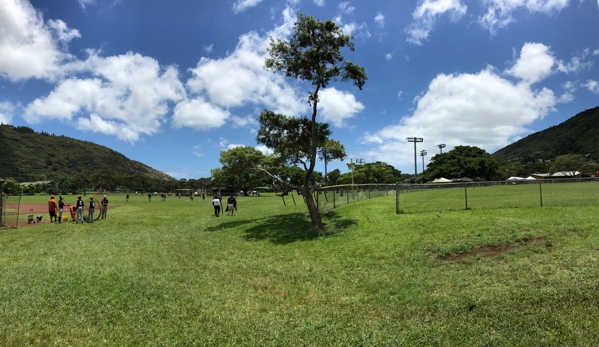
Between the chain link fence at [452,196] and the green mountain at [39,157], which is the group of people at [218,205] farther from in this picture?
the green mountain at [39,157]

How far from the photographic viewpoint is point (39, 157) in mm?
173875

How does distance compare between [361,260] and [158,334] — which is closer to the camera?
[158,334]

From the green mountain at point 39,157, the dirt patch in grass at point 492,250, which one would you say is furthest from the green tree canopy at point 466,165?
the green mountain at point 39,157

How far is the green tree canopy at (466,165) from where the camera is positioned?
77562 millimetres

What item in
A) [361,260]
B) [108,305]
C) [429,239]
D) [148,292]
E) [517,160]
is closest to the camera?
[108,305]

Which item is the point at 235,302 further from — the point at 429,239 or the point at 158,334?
the point at 429,239

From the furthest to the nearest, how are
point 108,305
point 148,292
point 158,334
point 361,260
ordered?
point 361,260 < point 148,292 < point 108,305 < point 158,334

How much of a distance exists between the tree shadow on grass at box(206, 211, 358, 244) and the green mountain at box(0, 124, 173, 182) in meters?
163

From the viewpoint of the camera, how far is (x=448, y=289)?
6160 mm

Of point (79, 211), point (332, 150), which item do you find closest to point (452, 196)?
point (332, 150)

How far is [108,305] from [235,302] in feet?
7.20

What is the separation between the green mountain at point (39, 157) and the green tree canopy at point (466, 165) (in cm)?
14128

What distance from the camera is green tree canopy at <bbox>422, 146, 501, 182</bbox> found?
3054 inches

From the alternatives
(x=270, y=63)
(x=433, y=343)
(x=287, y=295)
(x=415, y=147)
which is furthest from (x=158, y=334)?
(x=415, y=147)
